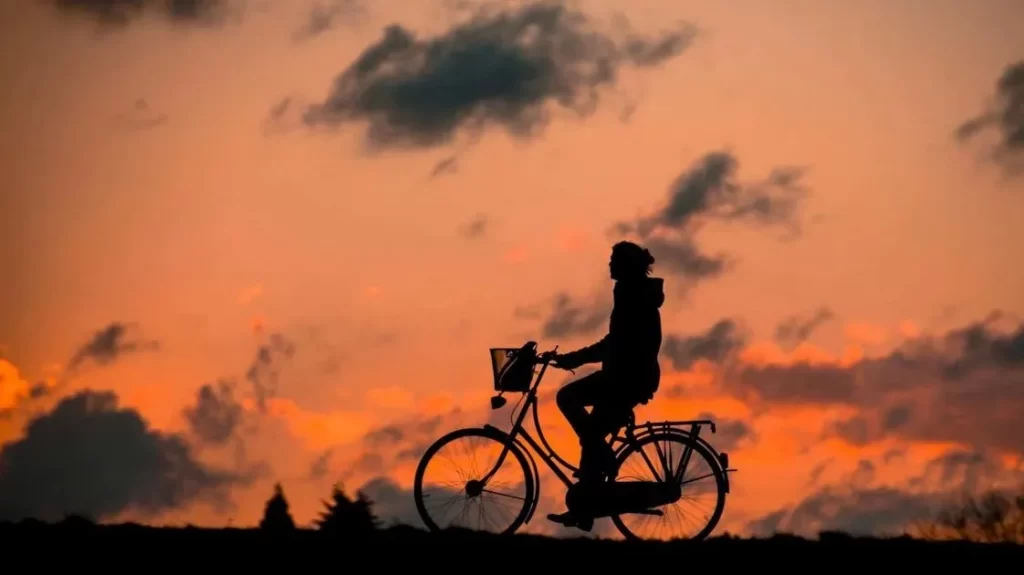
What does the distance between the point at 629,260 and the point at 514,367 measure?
1.64 m

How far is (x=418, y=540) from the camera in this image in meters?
12.5

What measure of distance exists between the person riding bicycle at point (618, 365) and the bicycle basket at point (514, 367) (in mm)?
280

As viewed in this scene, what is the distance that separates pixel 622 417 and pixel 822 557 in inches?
94.3

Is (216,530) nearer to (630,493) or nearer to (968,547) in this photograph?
(630,493)

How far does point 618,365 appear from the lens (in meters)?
13.1

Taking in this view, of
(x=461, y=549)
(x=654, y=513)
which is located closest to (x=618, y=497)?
(x=654, y=513)

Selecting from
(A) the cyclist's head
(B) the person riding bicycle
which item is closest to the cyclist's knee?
(B) the person riding bicycle

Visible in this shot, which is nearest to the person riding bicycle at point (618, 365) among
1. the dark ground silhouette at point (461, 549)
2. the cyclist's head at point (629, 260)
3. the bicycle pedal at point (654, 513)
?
the cyclist's head at point (629, 260)

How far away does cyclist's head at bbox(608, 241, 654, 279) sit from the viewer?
42.4 ft

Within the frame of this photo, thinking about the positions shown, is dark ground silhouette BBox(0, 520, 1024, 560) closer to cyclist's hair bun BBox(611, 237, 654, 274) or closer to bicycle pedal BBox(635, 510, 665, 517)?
bicycle pedal BBox(635, 510, 665, 517)

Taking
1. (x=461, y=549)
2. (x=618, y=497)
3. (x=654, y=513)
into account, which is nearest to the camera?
(x=461, y=549)

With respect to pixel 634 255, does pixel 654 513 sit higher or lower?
lower

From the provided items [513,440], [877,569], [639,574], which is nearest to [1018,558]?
[877,569]

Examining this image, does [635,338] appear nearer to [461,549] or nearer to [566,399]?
[566,399]
